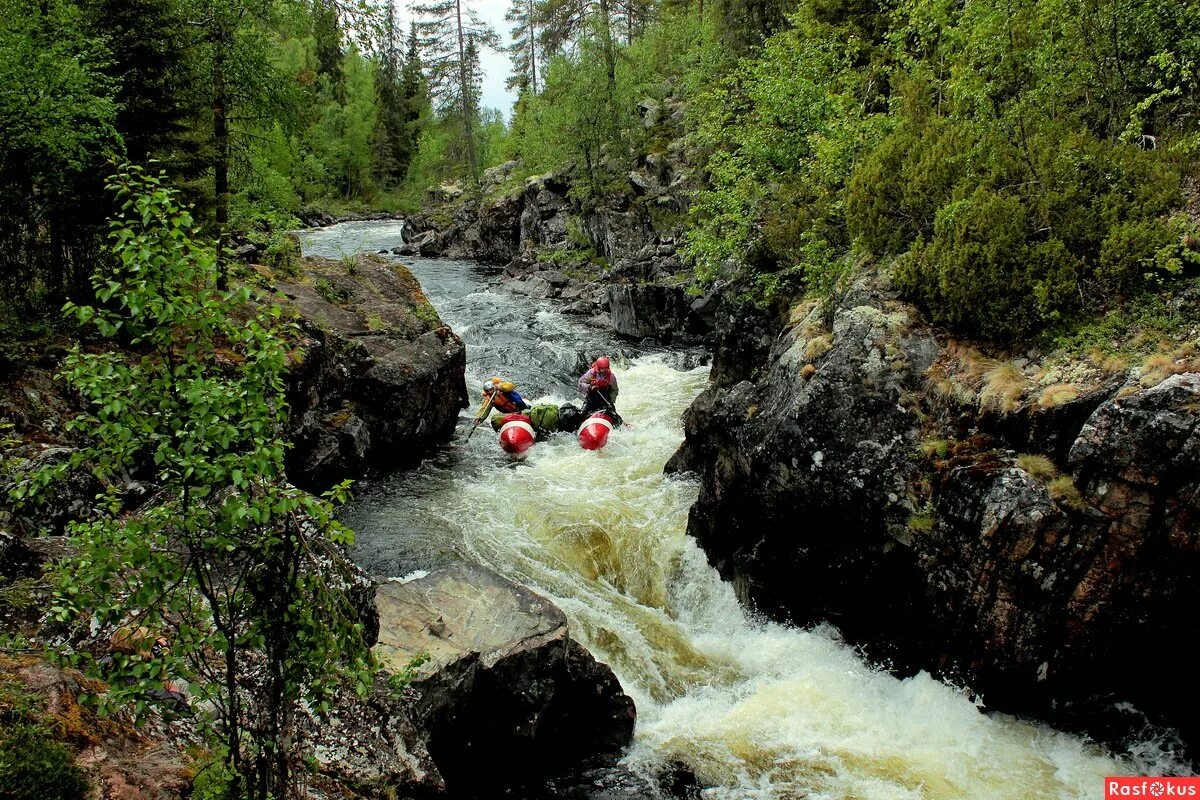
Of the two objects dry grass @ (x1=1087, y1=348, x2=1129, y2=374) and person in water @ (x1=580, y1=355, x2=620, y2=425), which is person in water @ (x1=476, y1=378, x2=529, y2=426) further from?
dry grass @ (x1=1087, y1=348, x2=1129, y2=374)

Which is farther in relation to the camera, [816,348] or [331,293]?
[331,293]

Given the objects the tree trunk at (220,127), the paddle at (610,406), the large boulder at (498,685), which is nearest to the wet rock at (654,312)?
the paddle at (610,406)

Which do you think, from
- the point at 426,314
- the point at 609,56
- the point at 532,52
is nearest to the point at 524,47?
the point at 532,52

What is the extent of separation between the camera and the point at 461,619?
7492mm

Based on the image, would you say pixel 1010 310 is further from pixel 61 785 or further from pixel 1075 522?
pixel 61 785

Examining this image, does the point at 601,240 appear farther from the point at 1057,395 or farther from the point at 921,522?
the point at 1057,395

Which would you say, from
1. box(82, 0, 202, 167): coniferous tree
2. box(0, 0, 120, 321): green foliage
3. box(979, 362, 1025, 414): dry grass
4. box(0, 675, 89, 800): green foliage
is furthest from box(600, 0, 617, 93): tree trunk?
box(0, 675, 89, 800): green foliage

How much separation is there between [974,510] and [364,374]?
1087cm

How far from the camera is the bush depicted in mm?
3561

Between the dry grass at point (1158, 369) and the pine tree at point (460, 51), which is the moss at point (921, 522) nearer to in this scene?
the dry grass at point (1158, 369)

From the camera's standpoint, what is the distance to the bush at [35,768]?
3.56 meters

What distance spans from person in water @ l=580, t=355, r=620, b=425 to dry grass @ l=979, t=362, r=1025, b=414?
8.94 meters

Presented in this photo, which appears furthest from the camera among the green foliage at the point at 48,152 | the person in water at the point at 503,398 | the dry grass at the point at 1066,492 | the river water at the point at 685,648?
the person in water at the point at 503,398

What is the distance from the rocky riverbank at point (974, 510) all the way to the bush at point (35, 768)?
7695mm
